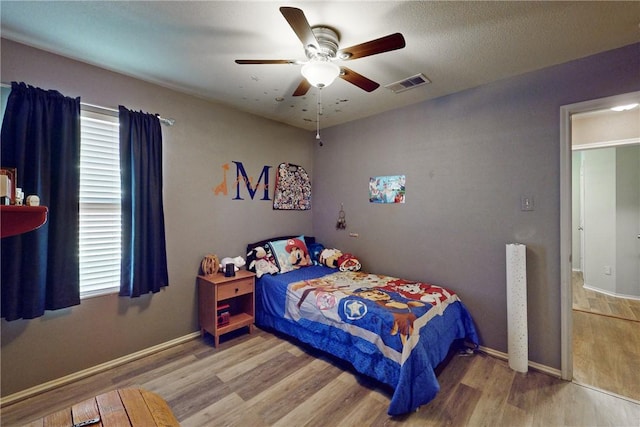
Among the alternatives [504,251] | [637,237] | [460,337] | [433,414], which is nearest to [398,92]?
[504,251]

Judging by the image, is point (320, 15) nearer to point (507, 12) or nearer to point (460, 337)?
point (507, 12)

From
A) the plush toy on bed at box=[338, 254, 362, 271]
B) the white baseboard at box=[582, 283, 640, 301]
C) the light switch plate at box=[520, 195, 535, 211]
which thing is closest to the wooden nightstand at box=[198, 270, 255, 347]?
the plush toy on bed at box=[338, 254, 362, 271]

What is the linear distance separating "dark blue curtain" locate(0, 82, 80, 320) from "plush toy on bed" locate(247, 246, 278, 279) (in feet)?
5.09

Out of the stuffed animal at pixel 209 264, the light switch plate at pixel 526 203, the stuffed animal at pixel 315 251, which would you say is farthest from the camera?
the stuffed animal at pixel 315 251

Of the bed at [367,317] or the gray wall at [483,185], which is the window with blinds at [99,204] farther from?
the gray wall at [483,185]

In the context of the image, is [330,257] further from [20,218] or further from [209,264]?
[20,218]

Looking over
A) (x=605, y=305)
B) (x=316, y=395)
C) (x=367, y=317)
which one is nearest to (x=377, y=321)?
(x=367, y=317)

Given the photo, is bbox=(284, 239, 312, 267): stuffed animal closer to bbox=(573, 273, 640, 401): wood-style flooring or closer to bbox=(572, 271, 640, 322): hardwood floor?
bbox=(573, 273, 640, 401): wood-style flooring

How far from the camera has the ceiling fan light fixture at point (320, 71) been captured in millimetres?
Answer: 1733

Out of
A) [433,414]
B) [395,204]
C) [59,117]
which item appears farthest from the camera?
[395,204]

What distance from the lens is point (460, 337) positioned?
2.53m

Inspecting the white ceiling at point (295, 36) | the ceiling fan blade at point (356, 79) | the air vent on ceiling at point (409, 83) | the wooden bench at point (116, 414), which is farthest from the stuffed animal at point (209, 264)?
the air vent on ceiling at point (409, 83)

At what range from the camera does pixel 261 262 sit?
10.5ft

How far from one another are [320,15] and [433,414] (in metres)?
2.72
